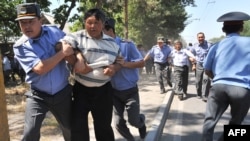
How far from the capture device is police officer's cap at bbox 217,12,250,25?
4.22 meters

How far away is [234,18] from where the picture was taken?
423 centimetres

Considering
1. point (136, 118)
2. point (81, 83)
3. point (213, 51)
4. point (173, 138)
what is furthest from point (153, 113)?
point (81, 83)

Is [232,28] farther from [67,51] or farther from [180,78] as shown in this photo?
[180,78]

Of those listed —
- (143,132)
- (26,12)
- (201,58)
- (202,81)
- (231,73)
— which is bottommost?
(202,81)

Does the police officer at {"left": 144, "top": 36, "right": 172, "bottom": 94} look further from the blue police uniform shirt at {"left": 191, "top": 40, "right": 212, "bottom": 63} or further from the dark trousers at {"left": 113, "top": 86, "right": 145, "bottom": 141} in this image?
the dark trousers at {"left": 113, "top": 86, "right": 145, "bottom": 141}

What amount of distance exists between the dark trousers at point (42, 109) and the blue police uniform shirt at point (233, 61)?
1.80 m

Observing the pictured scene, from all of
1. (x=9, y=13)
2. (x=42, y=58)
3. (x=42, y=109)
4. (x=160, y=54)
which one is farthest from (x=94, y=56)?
(x=9, y=13)

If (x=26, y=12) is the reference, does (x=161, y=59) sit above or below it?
below

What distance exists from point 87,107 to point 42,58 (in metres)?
0.68

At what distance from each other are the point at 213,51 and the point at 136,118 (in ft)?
4.59

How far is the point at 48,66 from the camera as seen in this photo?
328 centimetres

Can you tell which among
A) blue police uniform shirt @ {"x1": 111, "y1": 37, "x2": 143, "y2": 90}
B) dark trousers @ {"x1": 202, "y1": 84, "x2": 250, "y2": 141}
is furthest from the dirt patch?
dark trousers @ {"x1": 202, "y1": 84, "x2": 250, "y2": 141}

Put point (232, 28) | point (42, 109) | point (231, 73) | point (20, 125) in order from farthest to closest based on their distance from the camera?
point (20, 125) < point (232, 28) < point (231, 73) < point (42, 109)

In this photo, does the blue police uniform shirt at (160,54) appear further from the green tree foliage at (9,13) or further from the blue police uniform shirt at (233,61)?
the blue police uniform shirt at (233,61)
